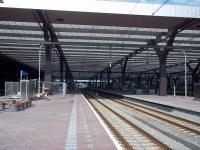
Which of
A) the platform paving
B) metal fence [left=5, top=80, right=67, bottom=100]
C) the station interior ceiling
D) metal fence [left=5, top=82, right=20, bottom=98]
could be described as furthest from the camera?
the station interior ceiling

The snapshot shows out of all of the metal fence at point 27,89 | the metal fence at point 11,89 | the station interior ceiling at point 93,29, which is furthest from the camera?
the station interior ceiling at point 93,29

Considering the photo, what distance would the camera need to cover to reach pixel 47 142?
10695 mm

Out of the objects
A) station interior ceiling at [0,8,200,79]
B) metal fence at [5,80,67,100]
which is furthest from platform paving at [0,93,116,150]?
station interior ceiling at [0,8,200,79]

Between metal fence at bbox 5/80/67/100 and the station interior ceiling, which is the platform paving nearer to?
metal fence at bbox 5/80/67/100

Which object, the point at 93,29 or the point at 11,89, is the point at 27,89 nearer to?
the point at 11,89

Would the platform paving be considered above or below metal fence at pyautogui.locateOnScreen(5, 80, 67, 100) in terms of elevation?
below

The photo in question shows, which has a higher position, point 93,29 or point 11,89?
point 93,29

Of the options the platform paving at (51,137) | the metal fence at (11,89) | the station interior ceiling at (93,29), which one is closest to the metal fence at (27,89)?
the metal fence at (11,89)

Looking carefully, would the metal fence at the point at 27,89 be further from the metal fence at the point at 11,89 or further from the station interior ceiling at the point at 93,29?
the station interior ceiling at the point at 93,29

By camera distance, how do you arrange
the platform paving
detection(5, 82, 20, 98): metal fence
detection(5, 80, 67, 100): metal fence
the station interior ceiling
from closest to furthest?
the platform paving, detection(5, 80, 67, 100): metal fence, detection(5, 82, 20, 98): metal fence, the station interior ceiling

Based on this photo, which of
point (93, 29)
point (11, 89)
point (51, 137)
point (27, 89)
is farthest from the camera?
point (93, 29)

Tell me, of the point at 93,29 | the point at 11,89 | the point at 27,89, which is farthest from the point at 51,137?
the point at 93,29

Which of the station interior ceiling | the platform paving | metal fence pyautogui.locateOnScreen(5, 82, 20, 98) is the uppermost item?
the station interior ceiling

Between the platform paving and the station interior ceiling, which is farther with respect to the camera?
the station interior ceiling
